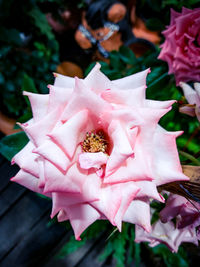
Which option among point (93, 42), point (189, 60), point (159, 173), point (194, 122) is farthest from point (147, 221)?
point (93, 42)

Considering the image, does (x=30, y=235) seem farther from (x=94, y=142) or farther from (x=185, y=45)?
(x=185, y=45)

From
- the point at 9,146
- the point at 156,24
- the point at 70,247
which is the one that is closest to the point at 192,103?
the point at 9,146

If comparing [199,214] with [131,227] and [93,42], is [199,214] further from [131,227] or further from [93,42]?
[93,42]

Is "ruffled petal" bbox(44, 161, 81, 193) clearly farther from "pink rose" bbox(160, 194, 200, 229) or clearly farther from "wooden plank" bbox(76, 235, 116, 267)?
"wooden plank" bbox(76, 235, 116, 267)

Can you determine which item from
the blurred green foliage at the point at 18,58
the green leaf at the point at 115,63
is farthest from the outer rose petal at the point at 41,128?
the blurred green foliage at the point at 18,58

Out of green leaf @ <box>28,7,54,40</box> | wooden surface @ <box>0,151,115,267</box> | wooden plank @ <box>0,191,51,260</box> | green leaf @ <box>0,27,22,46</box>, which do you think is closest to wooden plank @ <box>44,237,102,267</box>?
wooden surface @ <box>0,151,115,267</box>

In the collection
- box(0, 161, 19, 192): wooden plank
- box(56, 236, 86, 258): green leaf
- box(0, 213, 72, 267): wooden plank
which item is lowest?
box(56, 236, 86, 258): green leaf

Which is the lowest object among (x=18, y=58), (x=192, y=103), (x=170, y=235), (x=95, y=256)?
(x=95, y=256)

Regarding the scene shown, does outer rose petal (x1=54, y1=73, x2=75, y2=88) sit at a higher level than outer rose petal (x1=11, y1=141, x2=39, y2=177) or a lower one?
higher
